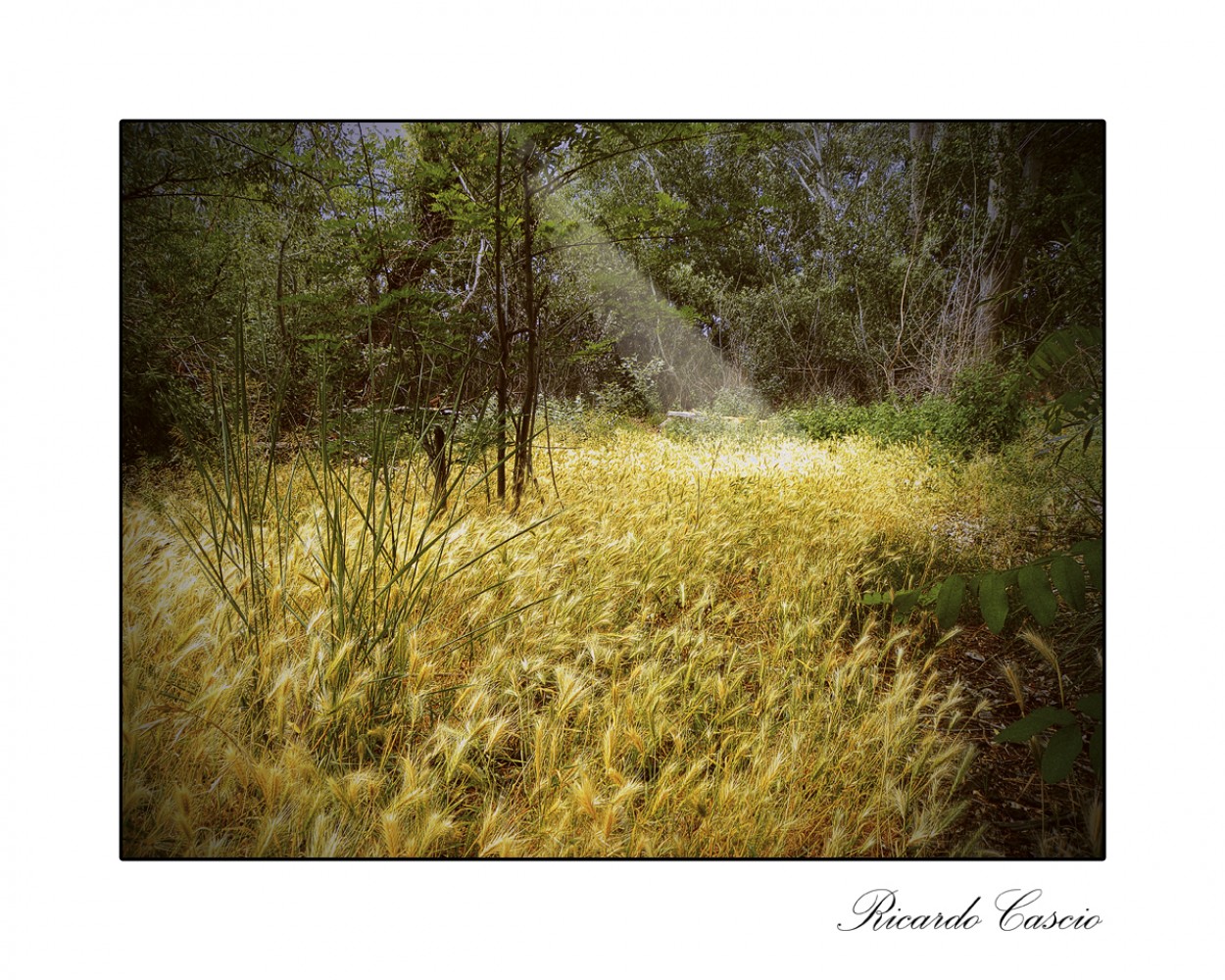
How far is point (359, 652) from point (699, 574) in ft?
2.40

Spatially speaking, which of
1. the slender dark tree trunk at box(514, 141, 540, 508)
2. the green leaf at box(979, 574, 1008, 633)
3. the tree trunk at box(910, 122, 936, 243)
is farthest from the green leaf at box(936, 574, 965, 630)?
the slender dark tree trunk at box(514, 141, 540, 508)

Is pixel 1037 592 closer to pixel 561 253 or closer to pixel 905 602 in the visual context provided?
pixel 905 602

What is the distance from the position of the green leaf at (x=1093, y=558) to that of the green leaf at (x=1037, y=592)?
9.9 inches

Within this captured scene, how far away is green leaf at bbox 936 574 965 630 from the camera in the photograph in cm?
108

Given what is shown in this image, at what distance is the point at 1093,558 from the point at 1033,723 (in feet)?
1.22

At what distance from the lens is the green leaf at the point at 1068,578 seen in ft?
3.51

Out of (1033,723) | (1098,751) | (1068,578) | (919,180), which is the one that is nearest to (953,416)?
(1068,578)

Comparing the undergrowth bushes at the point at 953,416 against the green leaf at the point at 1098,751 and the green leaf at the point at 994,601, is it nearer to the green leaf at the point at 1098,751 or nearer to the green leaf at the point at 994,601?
the green leaf at the point at 994,601

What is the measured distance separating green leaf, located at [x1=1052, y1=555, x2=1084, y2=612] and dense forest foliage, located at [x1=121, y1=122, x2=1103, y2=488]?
0.34 m

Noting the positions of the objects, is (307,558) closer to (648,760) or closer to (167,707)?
(167,707)

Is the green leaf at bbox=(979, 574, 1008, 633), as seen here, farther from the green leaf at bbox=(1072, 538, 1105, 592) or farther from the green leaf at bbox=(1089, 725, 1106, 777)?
the green leaf at bbox=(1089, 725, 1106, 777)

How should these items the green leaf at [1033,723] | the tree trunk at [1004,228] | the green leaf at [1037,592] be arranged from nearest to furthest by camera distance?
the green leaf at [1037,592], the green leaf at [1033,723], the tree trunk at [1004,228]

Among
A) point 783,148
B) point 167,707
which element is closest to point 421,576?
point 167,707
